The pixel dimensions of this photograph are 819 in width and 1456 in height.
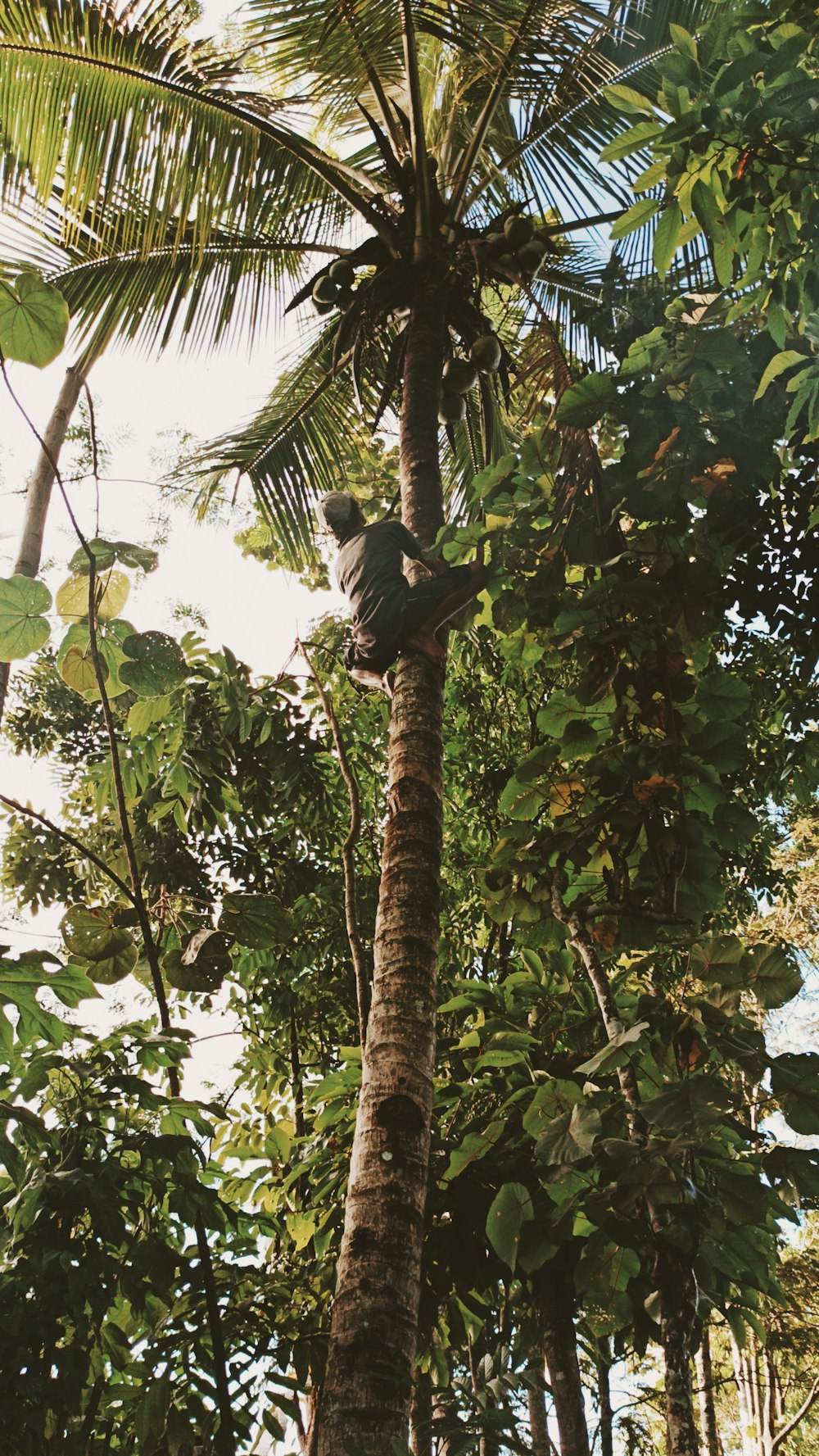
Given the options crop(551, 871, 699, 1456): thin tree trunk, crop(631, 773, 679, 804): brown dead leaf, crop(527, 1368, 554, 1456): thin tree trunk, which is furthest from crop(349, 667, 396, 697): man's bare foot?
crop(527, 1368, 554, 1456): thin tree trunk

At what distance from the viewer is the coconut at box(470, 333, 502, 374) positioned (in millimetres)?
4137

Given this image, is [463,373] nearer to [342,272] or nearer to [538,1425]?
[342,272]

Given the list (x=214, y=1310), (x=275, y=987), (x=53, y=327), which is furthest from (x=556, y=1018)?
(x=275, y=987)

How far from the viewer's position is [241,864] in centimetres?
580

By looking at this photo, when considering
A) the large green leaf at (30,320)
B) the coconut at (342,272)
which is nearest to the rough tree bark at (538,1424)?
the large green leaf at (30,320)

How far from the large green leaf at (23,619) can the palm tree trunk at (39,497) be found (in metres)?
2.48

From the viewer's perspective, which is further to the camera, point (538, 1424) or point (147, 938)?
point (538, 1424)

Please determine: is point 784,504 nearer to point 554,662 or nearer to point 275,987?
point 554,662

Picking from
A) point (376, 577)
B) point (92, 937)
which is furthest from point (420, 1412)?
point (376, 577)

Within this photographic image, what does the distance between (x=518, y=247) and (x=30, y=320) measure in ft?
8.25

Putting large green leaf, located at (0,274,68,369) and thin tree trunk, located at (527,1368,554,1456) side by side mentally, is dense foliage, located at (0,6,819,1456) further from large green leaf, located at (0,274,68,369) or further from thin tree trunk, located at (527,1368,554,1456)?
thin tree trunk, located at (527,1368,554,1456)

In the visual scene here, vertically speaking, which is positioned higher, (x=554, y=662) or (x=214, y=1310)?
(x=554, y=662)

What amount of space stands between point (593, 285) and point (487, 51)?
1.14 meters

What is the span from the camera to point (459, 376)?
14.3 feet
